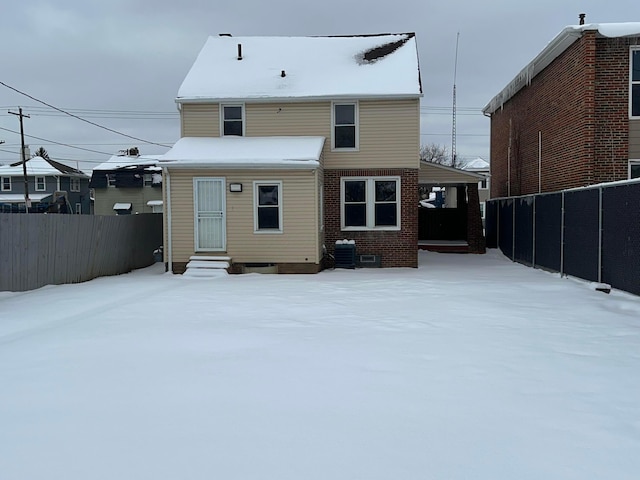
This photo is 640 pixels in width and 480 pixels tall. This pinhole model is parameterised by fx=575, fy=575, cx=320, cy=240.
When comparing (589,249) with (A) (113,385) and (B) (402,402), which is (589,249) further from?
(A) (113,385)

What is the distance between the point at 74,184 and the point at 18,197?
16.9 feet

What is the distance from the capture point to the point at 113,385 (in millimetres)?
5559

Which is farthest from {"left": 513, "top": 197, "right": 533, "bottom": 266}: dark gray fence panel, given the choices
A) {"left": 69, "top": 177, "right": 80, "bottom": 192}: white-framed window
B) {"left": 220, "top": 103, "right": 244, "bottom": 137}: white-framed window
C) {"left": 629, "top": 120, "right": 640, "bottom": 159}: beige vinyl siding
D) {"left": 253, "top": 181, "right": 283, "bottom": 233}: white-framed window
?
{"left": 69, "top": 177, "right": 80, "bottom": 192}: white-framed window

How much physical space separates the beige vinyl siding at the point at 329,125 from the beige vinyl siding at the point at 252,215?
2.08 m

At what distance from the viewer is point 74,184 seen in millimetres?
55719

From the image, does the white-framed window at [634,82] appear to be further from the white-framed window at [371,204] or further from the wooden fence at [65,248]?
the wooden fence at [65,248]

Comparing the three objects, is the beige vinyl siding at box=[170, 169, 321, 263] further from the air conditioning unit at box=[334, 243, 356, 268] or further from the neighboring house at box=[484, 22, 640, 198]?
the neighboring house at box=[484, 22, 640, 198]

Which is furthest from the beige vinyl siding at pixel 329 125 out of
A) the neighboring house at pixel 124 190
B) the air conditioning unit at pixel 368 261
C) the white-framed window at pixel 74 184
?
the white-framed window at pixel 74 184

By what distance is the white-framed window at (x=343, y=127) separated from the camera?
17500 mm

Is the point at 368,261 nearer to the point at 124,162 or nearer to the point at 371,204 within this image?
the point at 371,204

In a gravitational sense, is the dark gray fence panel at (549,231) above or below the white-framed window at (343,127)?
below

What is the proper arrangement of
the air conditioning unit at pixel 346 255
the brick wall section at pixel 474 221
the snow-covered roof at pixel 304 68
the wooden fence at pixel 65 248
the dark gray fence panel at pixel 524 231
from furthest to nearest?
the brick wall section at pixel 474 221 → the snow-covered roof at pixel 304 68 → the air conditioning unit at pixel 346 255 → the dark gray fence panel at pixel 524 231 → the wooden fence at pixel 65 248

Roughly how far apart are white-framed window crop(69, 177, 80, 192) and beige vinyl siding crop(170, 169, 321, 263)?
145 feet

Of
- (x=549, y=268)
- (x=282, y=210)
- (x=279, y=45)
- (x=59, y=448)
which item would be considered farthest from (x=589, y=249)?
(x=279, y=45)
